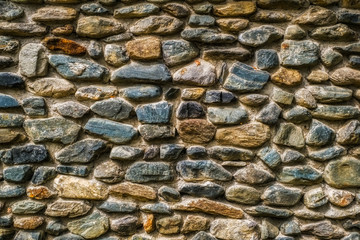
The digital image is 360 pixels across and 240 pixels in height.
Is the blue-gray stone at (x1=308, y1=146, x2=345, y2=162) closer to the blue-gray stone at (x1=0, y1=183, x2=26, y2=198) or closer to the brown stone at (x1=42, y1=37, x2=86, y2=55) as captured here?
the brown stone at (x1=42, y1=37, x2=86, y2=55)

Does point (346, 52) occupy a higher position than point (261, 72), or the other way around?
point (346, 52)

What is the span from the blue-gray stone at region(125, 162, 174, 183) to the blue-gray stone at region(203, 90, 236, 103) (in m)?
0.43

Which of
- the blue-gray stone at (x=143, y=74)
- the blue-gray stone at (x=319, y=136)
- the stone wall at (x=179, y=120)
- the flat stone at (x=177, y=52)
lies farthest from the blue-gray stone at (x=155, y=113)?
the blue-gray stone at (x=319, y=136)

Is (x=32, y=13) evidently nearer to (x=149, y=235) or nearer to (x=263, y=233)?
(x=149, y=235)

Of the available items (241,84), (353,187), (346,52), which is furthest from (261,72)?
(353,187)

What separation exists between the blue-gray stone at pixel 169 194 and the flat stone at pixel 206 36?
2.78 feet

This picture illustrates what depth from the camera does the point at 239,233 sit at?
5.25 ft

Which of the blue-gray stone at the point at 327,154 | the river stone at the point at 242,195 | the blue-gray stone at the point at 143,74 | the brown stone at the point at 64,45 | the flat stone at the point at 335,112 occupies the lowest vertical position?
the river stone at the point at 242,195

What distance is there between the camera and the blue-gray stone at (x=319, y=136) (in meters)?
1.64

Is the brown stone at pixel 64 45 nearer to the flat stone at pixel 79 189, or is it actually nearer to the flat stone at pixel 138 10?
the flat stone at pixel 138 10


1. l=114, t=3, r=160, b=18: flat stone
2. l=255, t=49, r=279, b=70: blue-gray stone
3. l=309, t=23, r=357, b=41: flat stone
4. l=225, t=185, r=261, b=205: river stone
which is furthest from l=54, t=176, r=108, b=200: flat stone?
l=309, t=23, r=357, b=41: flat stone

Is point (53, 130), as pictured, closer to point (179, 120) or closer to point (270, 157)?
point (179, 120)

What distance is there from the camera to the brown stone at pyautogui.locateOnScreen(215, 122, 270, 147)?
1630 millimetres

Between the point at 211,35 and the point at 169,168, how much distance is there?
2.56 ft
